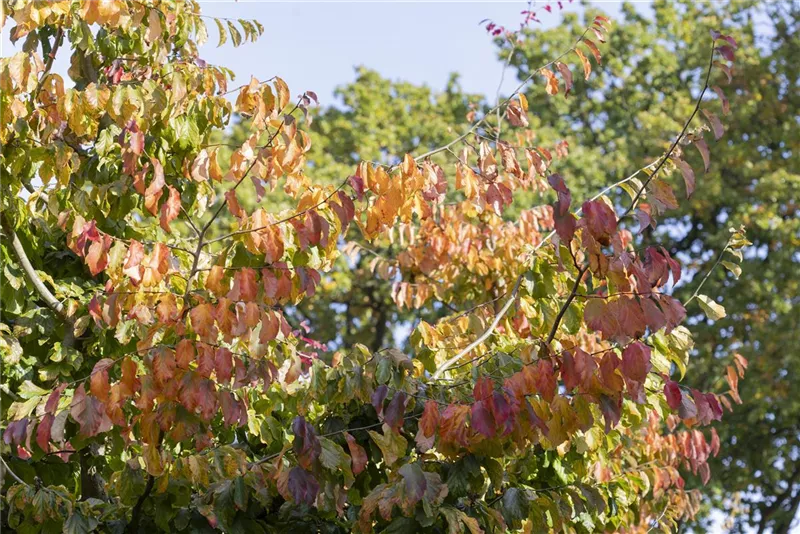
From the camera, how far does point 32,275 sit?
4.73 m

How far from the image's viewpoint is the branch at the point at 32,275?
4.61 metres

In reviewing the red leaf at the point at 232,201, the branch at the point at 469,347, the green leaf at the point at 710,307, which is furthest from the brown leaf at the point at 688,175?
the red leaf at the point at 232,201

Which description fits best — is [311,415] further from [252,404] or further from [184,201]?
[184,201]

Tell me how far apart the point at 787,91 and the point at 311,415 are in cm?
1648

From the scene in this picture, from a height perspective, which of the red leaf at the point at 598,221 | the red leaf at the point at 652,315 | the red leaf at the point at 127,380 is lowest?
the red leaf at the point at 127,380

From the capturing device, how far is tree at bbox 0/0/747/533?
11.8 feet

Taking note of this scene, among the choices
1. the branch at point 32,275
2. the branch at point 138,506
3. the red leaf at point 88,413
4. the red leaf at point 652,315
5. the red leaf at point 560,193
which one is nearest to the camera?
the red leaf at point 560,193

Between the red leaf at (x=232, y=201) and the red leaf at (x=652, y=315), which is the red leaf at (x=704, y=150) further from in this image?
the red leaf at (x=232, y=201)

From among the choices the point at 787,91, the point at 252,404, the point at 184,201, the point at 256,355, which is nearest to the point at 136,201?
the point at 184,201

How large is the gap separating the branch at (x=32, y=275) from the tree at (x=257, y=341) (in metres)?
→ 0.01

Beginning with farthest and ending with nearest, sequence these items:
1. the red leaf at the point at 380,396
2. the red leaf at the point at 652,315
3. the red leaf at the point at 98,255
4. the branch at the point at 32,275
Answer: the branch at the point at 32,275, the red leaf at the point at 98,255, the red leaf at the point at 380,396, the red leaf at the point at 652,315

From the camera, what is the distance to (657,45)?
21531mm

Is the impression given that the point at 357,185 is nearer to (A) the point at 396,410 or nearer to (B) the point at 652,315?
(A) the point at 396,410

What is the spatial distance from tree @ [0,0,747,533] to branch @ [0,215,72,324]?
0.01m
